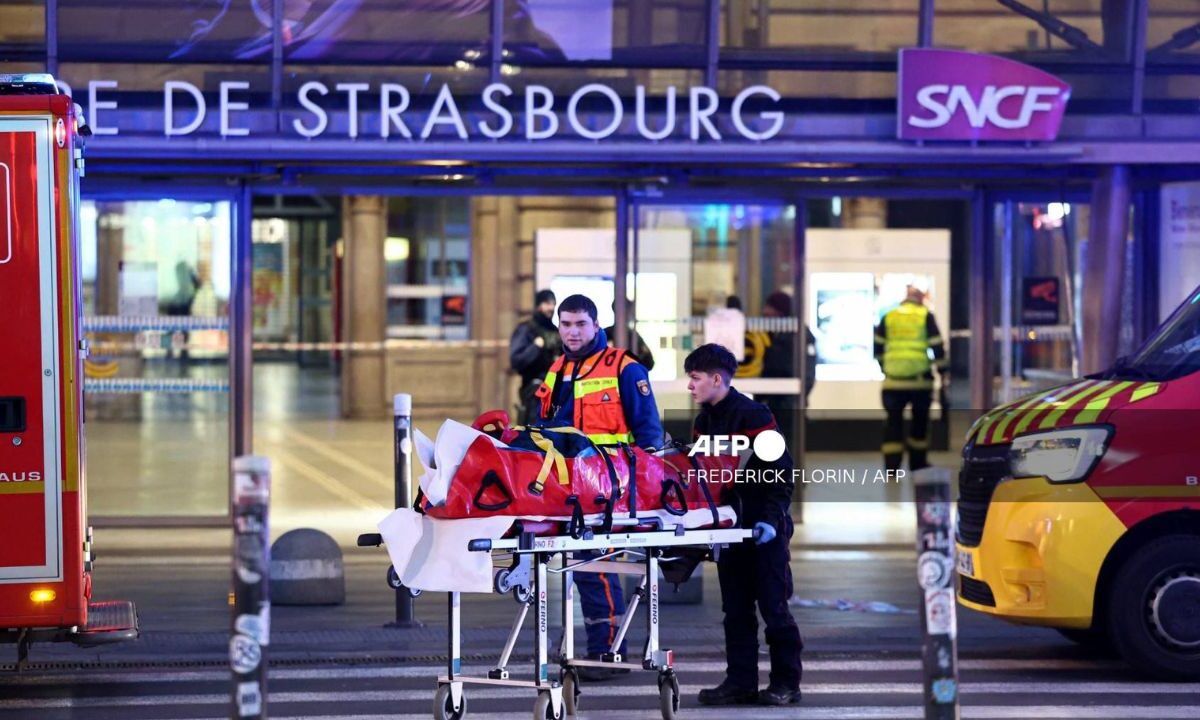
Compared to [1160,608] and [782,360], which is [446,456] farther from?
[782,360]

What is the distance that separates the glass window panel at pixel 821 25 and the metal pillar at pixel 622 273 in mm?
1515

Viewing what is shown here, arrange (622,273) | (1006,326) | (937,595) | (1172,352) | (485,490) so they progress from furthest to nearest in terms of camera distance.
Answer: (1006,326) < (622,273) < (1172,352) < (485,490) < (937,595)

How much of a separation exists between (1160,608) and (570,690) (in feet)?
9.67

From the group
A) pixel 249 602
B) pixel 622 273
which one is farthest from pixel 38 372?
pixel 622 273

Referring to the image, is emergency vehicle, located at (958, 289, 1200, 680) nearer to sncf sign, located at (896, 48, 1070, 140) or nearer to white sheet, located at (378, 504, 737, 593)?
white sheet, located at (378, 504, 737, 593)

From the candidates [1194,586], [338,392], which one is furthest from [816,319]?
[338,392]

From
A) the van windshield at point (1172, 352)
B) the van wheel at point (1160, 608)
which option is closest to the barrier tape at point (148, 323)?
the van windshield at point (1172, 352)

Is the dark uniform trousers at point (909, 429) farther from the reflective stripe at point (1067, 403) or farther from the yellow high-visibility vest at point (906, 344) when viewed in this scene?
the reflective stripe at point (1067, 403)

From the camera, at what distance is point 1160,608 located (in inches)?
342

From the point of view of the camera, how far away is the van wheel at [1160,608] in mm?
8688

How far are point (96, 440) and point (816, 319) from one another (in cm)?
596

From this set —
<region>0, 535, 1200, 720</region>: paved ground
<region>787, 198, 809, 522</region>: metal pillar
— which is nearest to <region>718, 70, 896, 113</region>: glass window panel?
<region>787, 198, 809, 522</region>: metal pillar

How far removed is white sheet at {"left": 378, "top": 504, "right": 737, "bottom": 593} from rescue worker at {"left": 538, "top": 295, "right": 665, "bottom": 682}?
115cm

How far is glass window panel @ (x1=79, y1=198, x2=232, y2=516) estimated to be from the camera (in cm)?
1429
